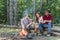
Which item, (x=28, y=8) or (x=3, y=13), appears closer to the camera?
(x=3, y=13)

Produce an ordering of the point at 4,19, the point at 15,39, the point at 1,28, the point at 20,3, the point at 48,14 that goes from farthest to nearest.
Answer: the point at 20,3 → the point at 4,19 → the point at 1,28 → the point at 48,14 → the point at 15,39

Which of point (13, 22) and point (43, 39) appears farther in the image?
point (13, 22)

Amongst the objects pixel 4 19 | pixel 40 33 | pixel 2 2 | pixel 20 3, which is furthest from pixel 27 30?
pixel 20 3

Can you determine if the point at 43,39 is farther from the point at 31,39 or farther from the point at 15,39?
the point at 15,39

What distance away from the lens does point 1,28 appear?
43.2 feet

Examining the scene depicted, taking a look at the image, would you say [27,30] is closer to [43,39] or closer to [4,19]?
[43,39]

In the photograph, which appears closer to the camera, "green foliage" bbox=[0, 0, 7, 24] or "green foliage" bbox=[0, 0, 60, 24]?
"green foliage" bbox=[0, 0, 7, 24]

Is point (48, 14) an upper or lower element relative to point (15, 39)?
upper

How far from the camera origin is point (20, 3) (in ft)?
79.9

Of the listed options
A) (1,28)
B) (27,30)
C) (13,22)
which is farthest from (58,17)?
(27,30)

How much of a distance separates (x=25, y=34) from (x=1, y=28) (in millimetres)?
3872

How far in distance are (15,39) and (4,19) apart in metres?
11.0

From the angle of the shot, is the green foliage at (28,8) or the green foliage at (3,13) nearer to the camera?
the green foliage at (3,13)

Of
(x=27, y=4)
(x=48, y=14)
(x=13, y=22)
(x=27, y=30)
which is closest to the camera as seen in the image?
(x=27, y=30)
